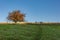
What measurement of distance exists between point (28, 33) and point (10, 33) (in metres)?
0.94

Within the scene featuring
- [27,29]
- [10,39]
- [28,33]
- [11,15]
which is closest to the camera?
[10,39]

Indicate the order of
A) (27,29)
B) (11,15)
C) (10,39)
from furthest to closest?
1. (11,15)
2. (27,29)
3. (10,39)

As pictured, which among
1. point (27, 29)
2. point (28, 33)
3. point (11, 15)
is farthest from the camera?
point (11, 15)

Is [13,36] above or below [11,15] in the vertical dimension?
below

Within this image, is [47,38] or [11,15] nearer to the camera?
[47,38]

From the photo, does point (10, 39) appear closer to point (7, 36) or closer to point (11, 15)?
point (7, 36)

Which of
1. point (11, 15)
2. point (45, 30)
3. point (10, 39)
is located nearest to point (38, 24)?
point (45, 30)

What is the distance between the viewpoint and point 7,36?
33.0 feet

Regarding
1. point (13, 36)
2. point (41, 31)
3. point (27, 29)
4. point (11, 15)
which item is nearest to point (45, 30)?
point (41, 31)

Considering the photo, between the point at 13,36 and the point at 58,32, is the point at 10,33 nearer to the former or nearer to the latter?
the point at 13,36

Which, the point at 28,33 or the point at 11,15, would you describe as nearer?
the point at 28,33

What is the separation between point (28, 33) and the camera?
10484mm

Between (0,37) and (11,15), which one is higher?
(11,15)

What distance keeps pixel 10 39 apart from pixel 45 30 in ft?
6.80
